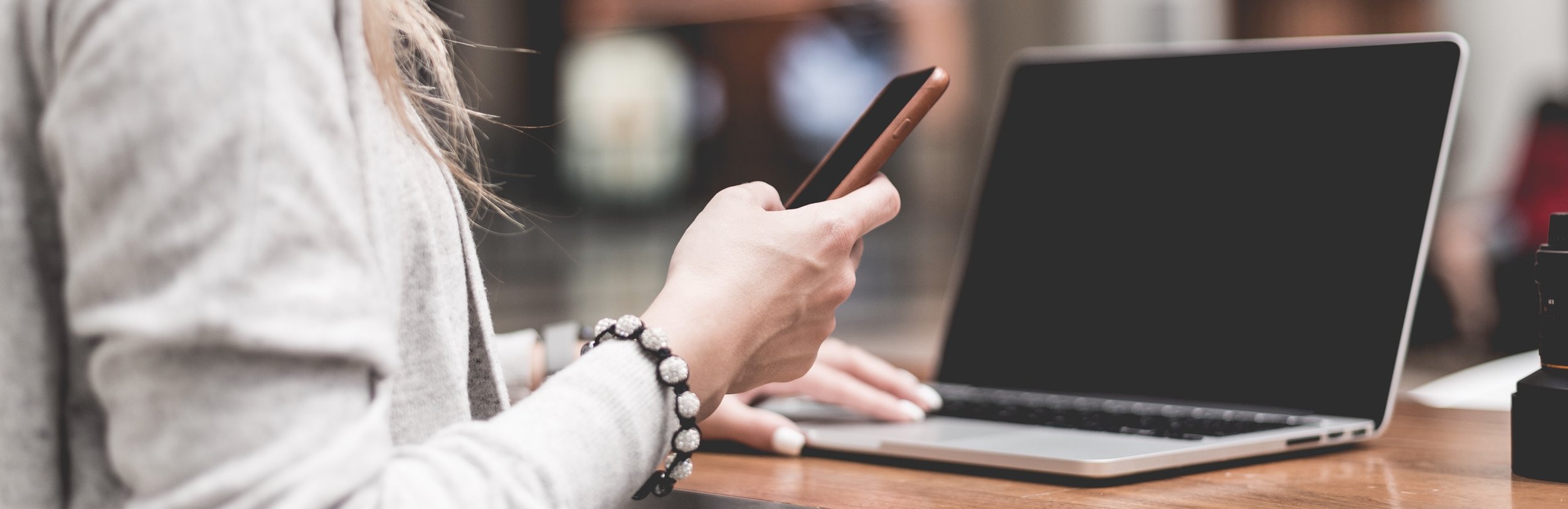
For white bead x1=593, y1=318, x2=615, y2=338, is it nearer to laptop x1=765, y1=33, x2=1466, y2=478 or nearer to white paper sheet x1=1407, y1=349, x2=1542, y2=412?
laptop x1=765, y1=33, x2=1466, y2=478

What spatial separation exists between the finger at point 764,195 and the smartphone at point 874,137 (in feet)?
0.09

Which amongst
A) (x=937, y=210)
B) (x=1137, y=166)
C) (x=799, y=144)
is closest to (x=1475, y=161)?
(x=937, y=210)

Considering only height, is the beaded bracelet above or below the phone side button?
below

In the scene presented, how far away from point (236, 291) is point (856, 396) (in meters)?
0.52

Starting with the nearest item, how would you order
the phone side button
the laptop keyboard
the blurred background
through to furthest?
the phone side button
the laptop keyboard
the blurred background

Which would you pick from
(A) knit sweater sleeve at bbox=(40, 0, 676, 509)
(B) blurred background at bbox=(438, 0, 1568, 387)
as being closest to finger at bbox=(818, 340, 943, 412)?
(A) knit sweater sleeve at bbox=(40, 0, 676, 509)

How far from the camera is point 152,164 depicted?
0.39 m

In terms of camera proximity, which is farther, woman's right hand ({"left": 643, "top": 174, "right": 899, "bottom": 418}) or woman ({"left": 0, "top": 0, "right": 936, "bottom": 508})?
woman's right hand ({"left": 643, "top": 174, "right": 899, "bottom": 418})

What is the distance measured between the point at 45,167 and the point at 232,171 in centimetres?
10

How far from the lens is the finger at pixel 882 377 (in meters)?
0.87

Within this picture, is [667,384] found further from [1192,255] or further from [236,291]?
[1192,255]

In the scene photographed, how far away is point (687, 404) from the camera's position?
21.1 inches

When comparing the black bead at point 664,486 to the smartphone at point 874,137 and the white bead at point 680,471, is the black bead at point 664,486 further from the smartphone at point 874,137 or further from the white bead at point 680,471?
the smartphone at point 874,137

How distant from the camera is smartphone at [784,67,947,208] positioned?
62 cm
